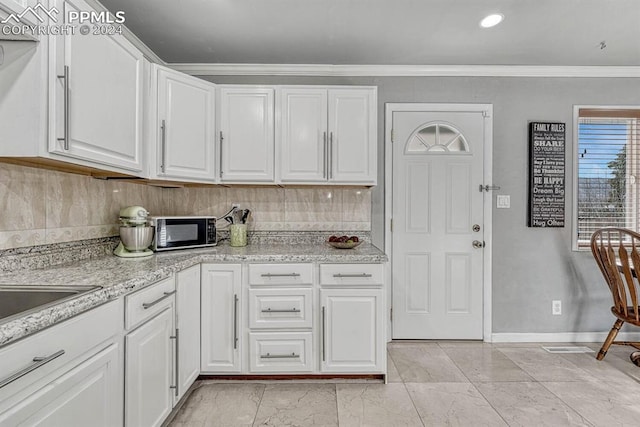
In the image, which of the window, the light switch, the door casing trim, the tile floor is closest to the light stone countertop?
the door casing trim

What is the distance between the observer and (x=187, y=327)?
83.5 inches

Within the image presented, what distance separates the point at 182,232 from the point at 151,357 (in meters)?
1.05

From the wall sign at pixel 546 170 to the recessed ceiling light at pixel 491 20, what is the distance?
1105 mm

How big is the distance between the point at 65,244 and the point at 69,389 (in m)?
1.06

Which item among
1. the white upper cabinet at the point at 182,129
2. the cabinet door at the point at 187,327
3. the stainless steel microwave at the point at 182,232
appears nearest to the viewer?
the cabinet door at the point at 187,327

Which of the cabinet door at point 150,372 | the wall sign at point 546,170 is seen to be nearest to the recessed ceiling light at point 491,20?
the wall sign at point 546,170

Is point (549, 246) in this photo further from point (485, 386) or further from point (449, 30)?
point (449, 30)

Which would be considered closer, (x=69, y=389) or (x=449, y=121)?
(x=69, y=389)

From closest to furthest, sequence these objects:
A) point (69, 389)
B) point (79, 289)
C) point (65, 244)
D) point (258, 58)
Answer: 1. point (69, 389)
2. point (79, 289)
3. point (65, 244)
4. point (258, 58)

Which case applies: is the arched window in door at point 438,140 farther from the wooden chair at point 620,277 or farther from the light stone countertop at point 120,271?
the wooden chair at point 620,277

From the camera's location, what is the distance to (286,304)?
2352mm

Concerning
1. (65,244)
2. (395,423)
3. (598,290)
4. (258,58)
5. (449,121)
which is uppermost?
(258,58)

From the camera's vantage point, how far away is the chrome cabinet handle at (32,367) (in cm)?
88

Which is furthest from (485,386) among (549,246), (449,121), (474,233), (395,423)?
(449,121)
